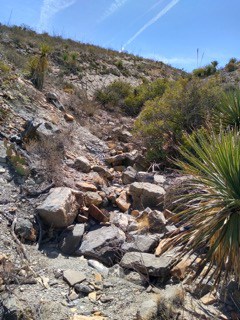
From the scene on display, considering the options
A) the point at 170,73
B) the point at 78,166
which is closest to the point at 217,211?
the point at 78,166

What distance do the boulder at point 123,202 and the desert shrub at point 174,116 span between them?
194 centimetres

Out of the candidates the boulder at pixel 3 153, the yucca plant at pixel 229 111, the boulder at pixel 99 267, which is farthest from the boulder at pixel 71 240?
the yucca plant at pixel 229 111

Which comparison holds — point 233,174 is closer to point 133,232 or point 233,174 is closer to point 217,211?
point 217,211

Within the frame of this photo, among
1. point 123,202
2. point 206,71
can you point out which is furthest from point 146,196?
point 206,71

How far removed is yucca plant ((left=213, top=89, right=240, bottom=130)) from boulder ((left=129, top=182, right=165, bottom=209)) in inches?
86.6

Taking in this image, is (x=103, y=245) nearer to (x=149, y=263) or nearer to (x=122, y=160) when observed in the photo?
(x=149, y=263)

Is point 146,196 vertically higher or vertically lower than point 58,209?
higher

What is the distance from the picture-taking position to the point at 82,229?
5.38 meters

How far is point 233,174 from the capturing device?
3.91m

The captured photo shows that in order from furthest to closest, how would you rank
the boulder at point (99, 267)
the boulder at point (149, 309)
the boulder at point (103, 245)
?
the boulder at point (103, 245) < the boulder at point (99, 267) < the boulder at point (149, 309)

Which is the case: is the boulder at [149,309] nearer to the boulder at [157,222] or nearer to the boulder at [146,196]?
the boulder at [157,222]

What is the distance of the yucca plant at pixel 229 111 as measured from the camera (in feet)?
25.0

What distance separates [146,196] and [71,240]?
177cm

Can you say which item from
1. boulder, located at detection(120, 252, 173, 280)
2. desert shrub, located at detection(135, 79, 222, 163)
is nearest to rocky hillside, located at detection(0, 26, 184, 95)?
desert shrub, located at detection(135, 79, 222, 163)
